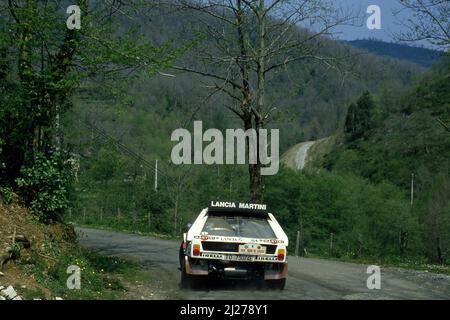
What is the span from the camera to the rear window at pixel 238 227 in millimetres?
10609

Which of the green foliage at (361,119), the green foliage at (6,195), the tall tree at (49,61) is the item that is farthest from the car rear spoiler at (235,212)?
the green foliage at (361,119)

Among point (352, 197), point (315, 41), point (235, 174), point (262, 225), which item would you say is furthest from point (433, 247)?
point (262, 225)

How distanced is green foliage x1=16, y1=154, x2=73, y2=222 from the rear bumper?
14.3 ft

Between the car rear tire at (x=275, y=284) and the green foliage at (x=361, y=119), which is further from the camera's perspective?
the green foliage at (x=361, y=119)

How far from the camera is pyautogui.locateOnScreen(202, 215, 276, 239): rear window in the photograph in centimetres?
1061

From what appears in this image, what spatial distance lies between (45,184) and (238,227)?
198 inches

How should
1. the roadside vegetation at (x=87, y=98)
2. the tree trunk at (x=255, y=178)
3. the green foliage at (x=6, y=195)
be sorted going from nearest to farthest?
1. the roadside vegetation at (x=87, y=98)
2. the green foliage at (x=6, y=195)
3. the tree trunk at (x=255, y=178)

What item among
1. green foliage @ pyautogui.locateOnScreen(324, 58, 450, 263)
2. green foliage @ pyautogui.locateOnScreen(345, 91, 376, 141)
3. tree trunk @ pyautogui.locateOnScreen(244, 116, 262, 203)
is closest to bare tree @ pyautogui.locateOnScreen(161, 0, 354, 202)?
tree trunk @ pyautogui.locateOnScreen(244, 116, 262, 203)

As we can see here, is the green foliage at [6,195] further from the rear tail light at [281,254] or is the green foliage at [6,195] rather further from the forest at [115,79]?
the rear tail light at [281,254]

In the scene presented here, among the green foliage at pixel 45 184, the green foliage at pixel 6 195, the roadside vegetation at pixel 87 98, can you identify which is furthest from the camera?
the green foliage at pixel 45 184

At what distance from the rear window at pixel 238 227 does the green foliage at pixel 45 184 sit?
4.06 m

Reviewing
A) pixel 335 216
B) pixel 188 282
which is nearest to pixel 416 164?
pixel 335 216
